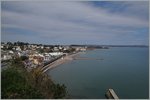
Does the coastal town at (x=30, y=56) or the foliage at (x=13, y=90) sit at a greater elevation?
the foliage at (x=13, y=90)

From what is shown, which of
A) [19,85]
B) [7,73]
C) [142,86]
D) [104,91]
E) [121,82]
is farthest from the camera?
[121,82]

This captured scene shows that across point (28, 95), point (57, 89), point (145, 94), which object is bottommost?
point (145, 94)

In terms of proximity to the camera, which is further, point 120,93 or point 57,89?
point 120,93

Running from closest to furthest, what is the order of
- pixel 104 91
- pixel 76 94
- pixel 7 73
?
pixel 7 73 < pixel 76 94 < pixel 104 91

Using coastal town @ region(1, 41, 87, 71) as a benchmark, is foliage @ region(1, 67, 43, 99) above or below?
above

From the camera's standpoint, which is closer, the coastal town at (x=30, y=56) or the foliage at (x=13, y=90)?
the foliage at (x=13, y=90)

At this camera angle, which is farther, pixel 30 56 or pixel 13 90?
pixel 30 56

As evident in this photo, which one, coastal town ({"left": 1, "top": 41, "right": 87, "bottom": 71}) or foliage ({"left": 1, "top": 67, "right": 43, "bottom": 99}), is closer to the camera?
foliage ({"left": 1, "top": 67, "right": 43, "bottom": 99})

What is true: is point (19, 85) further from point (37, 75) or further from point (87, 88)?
point (87, 88)

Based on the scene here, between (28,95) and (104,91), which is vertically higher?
(28,95)

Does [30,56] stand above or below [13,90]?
below

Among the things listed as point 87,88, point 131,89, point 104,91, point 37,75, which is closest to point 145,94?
point 131,89
